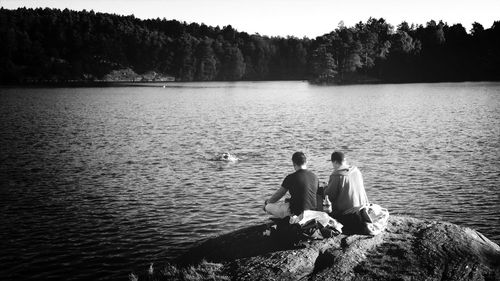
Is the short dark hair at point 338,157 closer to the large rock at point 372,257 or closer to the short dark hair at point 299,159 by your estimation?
the short dark hair at point 299,159

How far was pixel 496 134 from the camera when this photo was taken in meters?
50.2

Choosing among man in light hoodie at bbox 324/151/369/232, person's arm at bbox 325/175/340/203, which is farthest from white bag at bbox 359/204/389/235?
person's arm at bbox 325/175/340/203

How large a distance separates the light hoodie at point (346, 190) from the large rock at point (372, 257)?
92cm

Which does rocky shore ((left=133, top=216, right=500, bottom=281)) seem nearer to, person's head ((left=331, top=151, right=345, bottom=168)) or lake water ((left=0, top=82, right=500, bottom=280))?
person's head ((left=331, top=151, right=345, bottom=168))

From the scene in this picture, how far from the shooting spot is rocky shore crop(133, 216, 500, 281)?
1236cm

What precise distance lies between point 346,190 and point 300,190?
1.40m

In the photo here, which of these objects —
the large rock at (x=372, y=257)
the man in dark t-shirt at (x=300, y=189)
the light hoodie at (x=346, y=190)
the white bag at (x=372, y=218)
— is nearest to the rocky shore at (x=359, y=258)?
the large rock at (x=372, y=257)

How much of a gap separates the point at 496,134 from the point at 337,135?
1690 centimetres

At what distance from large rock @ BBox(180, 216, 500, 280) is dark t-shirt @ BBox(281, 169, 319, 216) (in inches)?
41.4

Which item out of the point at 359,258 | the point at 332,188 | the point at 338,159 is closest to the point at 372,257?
the point at 359,258

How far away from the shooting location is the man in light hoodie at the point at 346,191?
44.2 feet

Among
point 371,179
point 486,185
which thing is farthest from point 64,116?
Result: point 486,185

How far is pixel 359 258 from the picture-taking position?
12703mm

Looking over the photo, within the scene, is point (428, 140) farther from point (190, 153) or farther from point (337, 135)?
point (190, 153)
